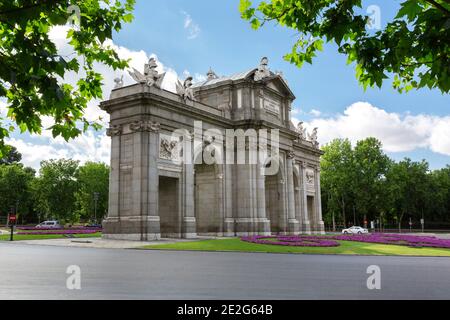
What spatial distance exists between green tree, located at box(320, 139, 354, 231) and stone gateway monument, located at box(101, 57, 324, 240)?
3438cm

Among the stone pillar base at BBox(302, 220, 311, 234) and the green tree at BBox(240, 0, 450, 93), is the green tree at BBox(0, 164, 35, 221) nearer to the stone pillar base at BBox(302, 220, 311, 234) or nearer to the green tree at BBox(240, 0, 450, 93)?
the stone pillar base at BBox(302, 220, 311, 234)

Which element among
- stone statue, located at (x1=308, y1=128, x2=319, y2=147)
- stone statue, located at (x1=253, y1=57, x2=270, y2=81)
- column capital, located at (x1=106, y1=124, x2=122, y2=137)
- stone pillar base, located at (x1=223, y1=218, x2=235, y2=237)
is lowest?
stone pillar base, located at (x1=223, y1=218, x2=235, y2=237)

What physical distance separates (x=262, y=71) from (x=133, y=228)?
22.4 metres

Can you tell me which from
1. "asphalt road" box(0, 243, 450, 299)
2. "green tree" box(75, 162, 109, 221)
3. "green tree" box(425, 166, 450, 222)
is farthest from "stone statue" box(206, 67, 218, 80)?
"green tree" box(425, 166, 450, 222)

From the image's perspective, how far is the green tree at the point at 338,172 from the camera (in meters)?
89.3

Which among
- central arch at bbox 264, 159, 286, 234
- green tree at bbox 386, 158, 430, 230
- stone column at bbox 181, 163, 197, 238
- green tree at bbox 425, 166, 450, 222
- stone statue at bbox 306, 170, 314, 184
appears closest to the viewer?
stone column at bbox 181, 163, 197, 238

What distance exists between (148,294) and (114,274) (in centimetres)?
386

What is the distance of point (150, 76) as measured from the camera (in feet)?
118

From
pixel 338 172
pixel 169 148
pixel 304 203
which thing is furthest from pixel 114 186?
pixel 338 172

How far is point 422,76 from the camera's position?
7.41 metres

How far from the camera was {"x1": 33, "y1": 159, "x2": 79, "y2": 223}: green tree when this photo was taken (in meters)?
87.3

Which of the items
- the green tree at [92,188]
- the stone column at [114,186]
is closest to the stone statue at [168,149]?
the stone column at [114,186]
